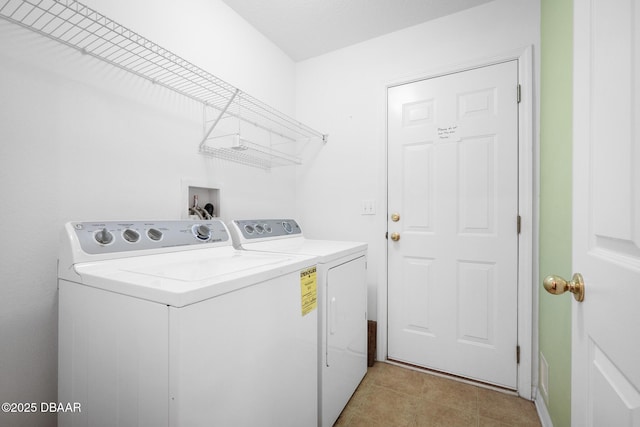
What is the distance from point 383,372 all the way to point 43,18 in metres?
2.58

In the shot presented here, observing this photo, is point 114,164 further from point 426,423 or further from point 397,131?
point 426,423

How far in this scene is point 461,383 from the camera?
71.8 inches

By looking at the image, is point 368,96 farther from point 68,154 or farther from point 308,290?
point 68,154

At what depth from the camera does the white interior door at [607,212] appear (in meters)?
0.47

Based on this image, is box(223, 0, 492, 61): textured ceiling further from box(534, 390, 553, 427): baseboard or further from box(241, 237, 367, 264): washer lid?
box(534, 390, 553, 427): baseboard

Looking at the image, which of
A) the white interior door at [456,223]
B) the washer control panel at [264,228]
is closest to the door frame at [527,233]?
the white interior door at [456,223]

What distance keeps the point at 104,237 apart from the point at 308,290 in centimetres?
82

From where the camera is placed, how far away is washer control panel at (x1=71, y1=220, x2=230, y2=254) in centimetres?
100

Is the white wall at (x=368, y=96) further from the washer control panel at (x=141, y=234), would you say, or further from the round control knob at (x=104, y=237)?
the round control knob at (x=104, y=237)

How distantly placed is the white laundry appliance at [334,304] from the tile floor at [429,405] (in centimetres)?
9

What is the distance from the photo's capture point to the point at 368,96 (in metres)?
2.20

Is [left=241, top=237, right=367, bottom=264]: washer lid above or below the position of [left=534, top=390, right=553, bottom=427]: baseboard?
above

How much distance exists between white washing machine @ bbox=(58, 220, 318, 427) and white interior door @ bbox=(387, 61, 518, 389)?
1068 millimetres

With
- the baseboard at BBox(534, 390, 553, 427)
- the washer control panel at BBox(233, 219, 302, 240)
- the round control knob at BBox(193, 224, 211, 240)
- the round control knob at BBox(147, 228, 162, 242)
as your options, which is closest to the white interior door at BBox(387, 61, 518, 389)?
the baseboard at BBox(534, 390, 553, 427)
